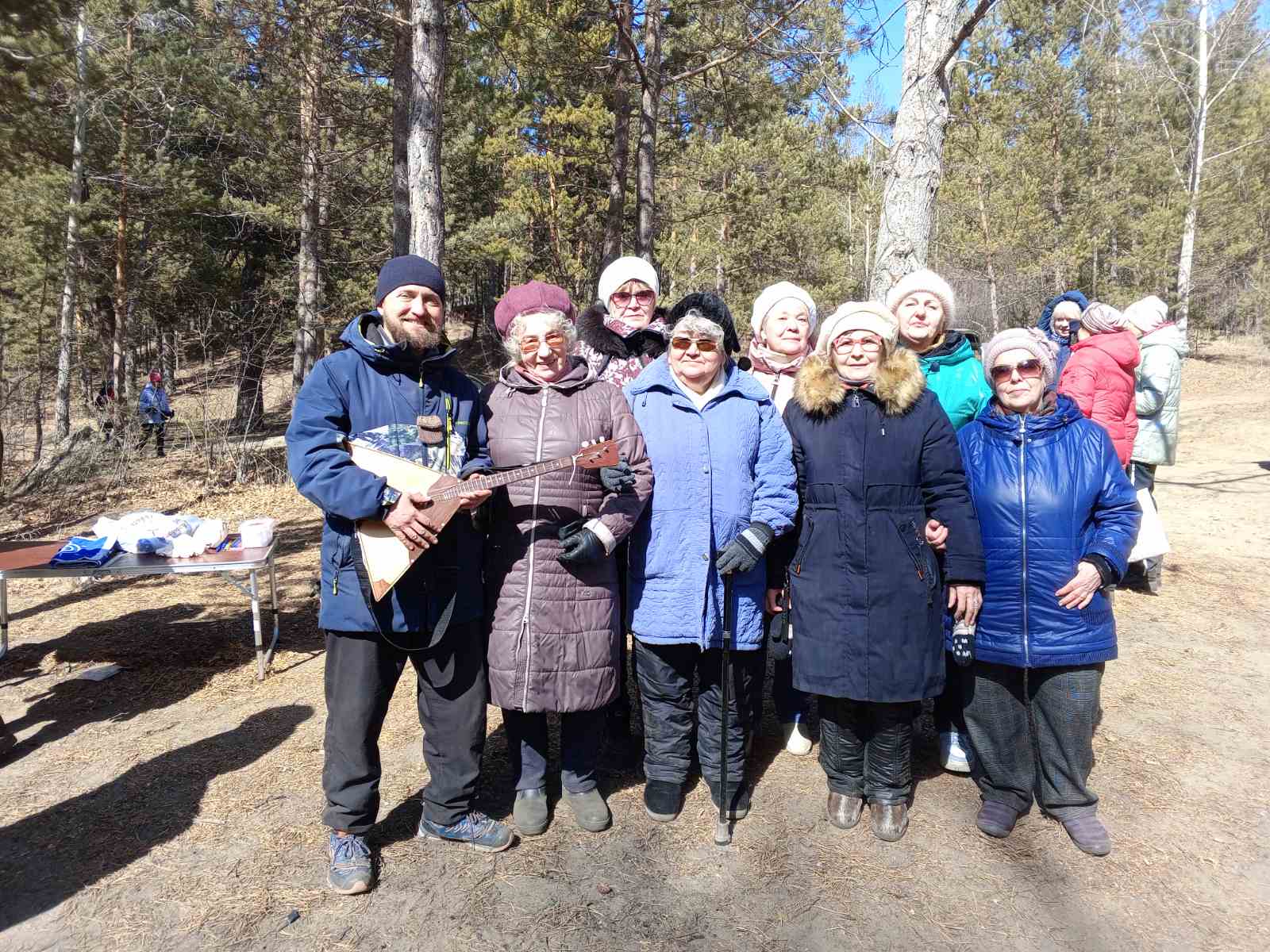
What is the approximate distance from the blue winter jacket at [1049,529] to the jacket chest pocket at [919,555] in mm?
249

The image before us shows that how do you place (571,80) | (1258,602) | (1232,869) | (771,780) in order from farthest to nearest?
(571,80), (1258,602), (771,780), (1232,869)

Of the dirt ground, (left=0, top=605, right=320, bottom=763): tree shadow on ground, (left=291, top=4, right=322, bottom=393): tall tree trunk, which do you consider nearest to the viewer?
the dirt ground

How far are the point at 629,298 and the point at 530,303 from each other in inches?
34.6

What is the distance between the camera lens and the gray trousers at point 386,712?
265 cm

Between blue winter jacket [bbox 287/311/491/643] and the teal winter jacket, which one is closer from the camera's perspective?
blue winter jacket [bbox 287/311/491/643]

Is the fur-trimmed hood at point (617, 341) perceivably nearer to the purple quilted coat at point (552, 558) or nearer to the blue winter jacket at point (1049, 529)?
the purple quilted coat at point (552, 558)

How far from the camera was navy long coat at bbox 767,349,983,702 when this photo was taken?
110 inches

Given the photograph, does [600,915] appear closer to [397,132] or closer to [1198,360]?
[397,132]

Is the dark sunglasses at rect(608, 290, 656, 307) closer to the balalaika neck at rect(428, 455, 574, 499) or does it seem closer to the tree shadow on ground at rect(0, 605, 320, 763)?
the balalaika neck at rect(428, 455, 574, 499)

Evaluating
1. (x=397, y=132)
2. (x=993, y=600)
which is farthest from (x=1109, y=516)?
(x=397, y=132)

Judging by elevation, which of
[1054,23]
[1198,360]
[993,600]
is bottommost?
[993,600]

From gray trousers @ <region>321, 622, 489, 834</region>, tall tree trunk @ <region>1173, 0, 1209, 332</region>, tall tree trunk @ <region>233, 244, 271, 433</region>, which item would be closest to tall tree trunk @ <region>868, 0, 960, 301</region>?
gray trousers @ <region>321, 622, 489, 834</region>

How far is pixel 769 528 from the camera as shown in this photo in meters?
2.87

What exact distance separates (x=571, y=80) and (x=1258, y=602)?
1360 cm
